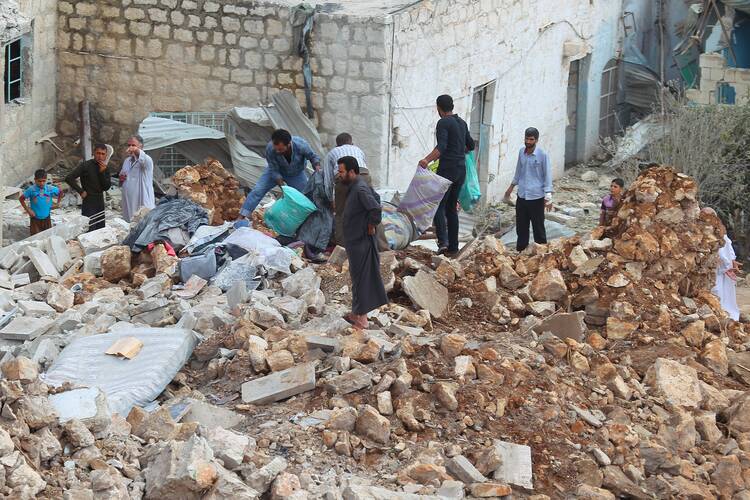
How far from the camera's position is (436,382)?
7926 millimetres

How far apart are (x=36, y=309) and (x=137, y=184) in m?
2.54

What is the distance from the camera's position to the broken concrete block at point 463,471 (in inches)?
281

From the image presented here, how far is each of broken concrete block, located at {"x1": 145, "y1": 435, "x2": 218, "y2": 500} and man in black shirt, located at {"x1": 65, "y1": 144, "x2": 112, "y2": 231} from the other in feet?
18.2

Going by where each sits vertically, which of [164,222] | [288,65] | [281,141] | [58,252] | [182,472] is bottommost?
[182,472]

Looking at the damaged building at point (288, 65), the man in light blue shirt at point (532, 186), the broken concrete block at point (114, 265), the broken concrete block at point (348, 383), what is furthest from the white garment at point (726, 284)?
the broken concrete block at point (114, 265)

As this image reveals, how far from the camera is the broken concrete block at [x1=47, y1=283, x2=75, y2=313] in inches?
382

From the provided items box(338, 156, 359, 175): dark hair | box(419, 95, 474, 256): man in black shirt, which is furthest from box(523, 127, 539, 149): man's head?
box(338, 156, 359, 175): dark hair

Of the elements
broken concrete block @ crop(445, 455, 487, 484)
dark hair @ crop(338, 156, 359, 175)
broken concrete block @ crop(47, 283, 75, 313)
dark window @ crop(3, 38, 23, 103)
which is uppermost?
dark window @ crop(3, 38, 23, 103)

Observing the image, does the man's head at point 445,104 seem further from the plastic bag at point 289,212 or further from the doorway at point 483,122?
the doorway at point 483,122

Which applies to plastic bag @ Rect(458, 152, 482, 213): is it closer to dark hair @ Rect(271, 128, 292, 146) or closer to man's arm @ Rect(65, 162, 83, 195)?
dark hair @ Rect(271, 128, 292, 146)

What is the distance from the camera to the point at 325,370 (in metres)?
8.16

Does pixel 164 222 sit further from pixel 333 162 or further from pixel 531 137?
pixel 531 137

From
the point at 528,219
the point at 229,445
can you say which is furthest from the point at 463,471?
the point at 528,219

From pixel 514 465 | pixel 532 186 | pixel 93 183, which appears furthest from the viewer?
pixel 93 183
